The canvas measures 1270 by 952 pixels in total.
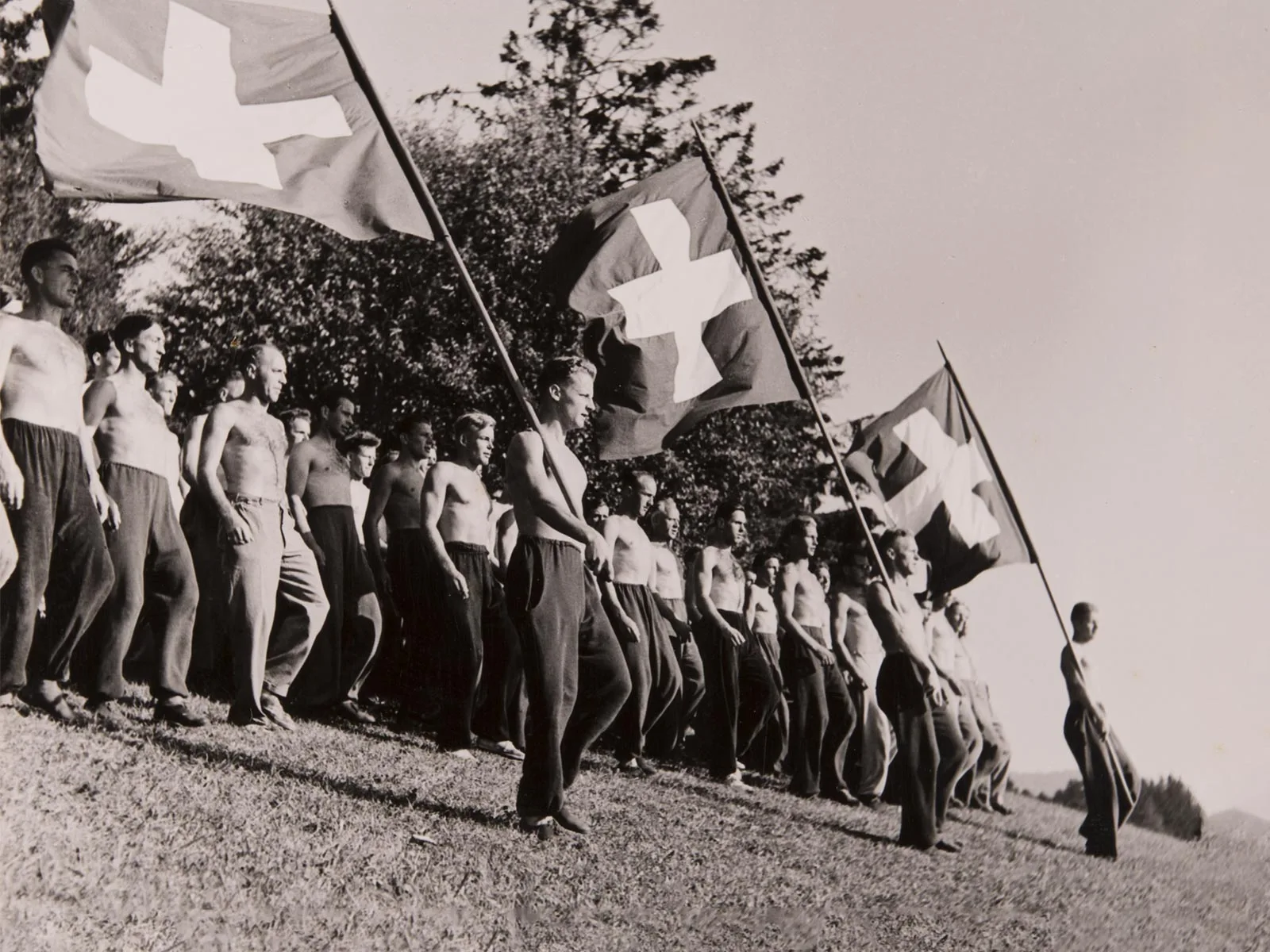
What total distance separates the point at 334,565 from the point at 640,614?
184cm

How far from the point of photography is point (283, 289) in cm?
1692

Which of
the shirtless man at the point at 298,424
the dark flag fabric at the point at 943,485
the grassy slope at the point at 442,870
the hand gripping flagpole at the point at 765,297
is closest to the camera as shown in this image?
the grassy slope at the point at 442,870

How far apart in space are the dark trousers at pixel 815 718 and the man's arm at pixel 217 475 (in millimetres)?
4258

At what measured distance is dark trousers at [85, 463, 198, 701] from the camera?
247 inches

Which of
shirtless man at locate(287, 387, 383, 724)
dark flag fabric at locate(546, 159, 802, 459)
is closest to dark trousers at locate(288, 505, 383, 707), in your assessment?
shirtless man at locate(287, 387, 383, 724)

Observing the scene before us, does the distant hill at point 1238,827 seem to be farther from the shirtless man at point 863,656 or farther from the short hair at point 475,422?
the short hair at point 475,422

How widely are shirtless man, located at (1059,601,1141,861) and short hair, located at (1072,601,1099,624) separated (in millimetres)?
→ 18

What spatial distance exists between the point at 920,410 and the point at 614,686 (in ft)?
14.4

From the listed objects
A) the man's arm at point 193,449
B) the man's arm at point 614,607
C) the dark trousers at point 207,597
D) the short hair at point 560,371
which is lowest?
the dark trousers at point 207,597

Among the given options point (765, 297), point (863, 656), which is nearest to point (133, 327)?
point (765, 297)

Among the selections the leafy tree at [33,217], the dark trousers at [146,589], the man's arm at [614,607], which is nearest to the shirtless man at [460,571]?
the man's arm at [614,607]

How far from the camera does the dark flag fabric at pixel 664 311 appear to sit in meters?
7.05

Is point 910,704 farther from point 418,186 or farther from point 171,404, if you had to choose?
point 171,404

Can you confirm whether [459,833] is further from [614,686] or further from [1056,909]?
[1056,909]
